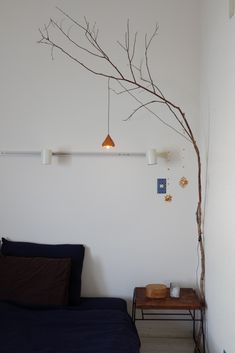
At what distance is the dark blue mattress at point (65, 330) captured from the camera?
177cm

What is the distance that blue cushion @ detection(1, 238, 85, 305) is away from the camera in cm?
256

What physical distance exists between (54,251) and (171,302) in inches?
42.2

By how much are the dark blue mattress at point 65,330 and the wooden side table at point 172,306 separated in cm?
18

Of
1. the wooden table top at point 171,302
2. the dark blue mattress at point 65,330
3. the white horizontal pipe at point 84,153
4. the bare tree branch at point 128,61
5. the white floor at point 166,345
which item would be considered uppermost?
the bare tree branch at point 128,61

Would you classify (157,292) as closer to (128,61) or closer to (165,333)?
(165,333)

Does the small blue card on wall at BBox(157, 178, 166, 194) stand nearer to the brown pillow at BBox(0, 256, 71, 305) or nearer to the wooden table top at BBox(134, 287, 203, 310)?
the wooden table top at BBox(134, 287, 203, 310)

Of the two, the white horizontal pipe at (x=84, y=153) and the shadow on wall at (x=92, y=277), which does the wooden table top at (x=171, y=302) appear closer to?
the shadow on wall at (x=92, y=277)

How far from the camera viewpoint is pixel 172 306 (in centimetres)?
226

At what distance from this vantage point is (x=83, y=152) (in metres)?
2.68

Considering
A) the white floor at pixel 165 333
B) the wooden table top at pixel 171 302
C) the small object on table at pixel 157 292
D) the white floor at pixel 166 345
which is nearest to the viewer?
the wooden table top at pixel 171 302

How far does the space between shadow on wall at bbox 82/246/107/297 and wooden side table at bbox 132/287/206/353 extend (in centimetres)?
33

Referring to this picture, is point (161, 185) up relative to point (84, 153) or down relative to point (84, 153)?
down

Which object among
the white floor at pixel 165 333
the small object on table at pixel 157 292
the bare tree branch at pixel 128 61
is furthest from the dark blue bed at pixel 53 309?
the bare tree branch at pixel 128 61

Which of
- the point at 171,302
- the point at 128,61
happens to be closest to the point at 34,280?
the point at 171,302
